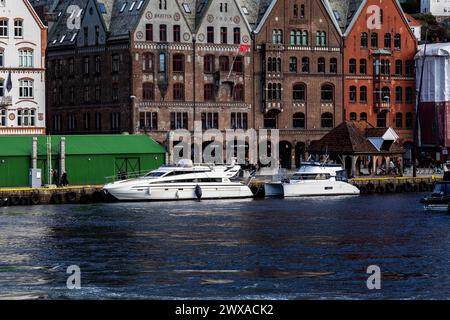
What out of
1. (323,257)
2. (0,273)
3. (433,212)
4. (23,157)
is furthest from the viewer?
(23,157)

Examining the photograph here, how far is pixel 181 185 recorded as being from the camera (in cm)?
10150

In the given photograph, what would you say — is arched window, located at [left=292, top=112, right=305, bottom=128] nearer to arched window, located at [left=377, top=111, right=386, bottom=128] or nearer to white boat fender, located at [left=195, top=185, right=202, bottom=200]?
arched window, located at [left=377, top=111, right=386, bottom=128]

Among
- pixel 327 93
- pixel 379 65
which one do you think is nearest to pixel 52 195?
pixel 327 93

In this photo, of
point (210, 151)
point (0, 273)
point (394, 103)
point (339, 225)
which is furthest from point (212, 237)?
point (394, 103)

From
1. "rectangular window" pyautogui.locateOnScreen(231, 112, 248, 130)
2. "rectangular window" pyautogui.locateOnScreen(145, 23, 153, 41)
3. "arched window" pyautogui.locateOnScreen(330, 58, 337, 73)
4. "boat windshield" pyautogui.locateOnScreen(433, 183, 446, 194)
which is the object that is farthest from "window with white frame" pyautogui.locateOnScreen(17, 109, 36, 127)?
"boat windshield" pyautogui.locateOnScreen(433, 183, 446, 194)

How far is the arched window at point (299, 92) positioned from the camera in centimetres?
13400

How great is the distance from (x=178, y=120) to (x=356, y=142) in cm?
1826

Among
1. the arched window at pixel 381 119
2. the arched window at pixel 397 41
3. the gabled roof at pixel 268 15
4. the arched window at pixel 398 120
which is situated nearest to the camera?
the gabled roof at pixel 268 15

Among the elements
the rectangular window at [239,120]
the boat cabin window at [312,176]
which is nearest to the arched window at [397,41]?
the rectangular window at [239,120]

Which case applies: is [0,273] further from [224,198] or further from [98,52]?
[98,52]

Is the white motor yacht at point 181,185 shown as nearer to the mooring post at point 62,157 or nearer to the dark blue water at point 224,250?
the dark blue water at point 224,250

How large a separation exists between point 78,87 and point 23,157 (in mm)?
29046

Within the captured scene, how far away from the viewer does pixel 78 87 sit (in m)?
131

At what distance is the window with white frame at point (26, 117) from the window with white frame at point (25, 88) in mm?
1320
